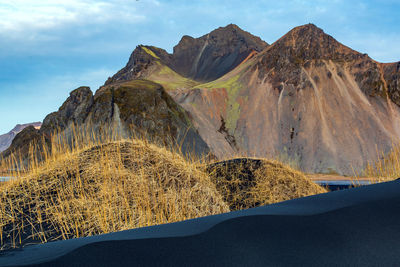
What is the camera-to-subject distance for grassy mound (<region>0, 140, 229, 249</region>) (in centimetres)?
393

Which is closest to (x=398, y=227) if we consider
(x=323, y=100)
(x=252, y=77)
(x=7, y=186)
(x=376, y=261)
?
(x=376, y=261)

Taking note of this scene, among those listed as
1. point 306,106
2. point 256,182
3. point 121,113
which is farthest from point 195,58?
point 256,182

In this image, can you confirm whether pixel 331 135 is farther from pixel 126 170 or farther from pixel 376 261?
pixel 376 261

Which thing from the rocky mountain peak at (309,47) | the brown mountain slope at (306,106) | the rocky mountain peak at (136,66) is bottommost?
the brown mountain slope at (306,106)

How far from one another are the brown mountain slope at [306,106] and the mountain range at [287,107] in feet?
0.34

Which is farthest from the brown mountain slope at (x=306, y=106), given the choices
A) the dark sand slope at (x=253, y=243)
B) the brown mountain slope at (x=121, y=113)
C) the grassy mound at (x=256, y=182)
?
the dark sand slope at (x=253, y=243)

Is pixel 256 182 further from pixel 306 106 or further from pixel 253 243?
pixel 306 106

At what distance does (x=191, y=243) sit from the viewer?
165 cm

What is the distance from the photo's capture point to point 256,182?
23.6ft

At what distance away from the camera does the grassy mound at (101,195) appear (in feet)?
12.9

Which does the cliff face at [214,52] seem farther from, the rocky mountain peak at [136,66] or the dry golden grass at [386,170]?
the dry golden grass at [386,170]

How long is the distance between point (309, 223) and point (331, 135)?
35276 mm

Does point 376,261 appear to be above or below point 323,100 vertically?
below

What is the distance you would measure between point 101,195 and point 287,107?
35647 mm
